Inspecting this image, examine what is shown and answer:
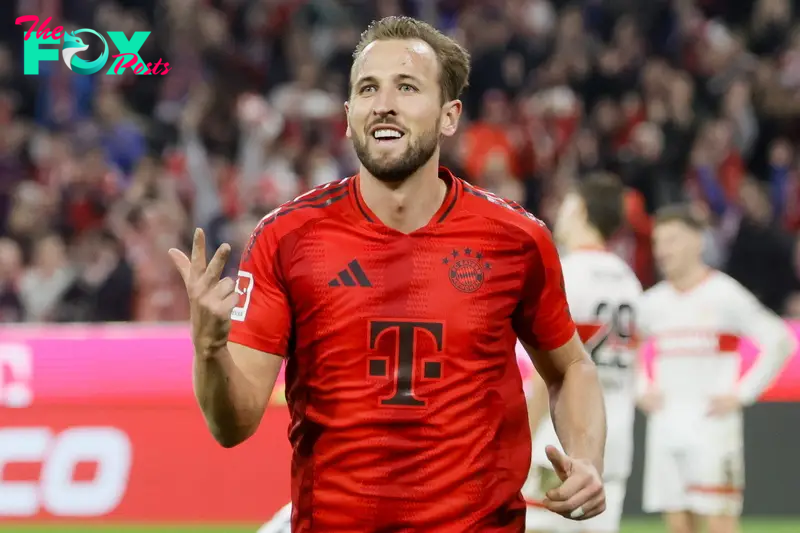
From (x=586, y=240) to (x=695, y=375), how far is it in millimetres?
1684

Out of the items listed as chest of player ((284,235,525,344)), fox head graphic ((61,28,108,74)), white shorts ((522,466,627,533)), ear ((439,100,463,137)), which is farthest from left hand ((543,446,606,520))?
fox head graphic ((61,28,108,74))

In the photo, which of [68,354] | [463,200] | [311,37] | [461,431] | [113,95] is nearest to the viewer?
[461,431]

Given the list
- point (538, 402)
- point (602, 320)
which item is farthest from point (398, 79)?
point (602, 320)

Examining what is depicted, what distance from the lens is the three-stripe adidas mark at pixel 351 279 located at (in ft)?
11.7

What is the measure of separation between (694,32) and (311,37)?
3.99 metres

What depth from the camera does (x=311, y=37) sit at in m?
14.2

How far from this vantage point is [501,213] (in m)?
3.77

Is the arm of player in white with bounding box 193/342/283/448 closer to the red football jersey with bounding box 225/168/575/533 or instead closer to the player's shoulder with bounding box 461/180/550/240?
the red football jersey with bounding box 225/168/575/533

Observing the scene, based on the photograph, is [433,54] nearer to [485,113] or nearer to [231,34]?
[485,113]

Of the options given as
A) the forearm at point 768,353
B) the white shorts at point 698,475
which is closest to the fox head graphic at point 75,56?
the white shorts at point 698,475

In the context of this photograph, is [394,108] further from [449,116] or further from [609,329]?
[609,329]

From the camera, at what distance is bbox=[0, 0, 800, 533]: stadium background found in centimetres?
905

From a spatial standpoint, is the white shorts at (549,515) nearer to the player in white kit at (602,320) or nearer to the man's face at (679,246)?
the player in white kit at (602,320)

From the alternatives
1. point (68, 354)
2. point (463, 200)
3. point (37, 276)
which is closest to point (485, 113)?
point (37, 276)
